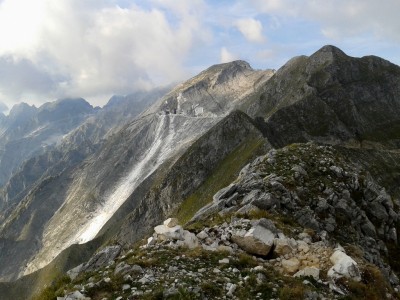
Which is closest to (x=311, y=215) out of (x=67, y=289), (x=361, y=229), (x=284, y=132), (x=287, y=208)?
(x=287, y=208)

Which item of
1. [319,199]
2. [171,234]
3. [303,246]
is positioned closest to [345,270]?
[303,246]

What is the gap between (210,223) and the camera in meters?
28.4

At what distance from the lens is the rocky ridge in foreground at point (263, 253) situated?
17688 millimetres

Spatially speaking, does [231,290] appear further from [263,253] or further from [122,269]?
[263,253]

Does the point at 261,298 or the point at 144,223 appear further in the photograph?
the point at 144,223

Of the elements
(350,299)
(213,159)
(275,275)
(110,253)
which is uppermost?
(213,159)

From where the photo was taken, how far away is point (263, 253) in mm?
23047

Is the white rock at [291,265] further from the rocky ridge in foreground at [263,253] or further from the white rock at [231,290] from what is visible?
the white rock at [231,290]

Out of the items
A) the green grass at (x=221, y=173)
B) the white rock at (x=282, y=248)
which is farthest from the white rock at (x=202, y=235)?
the green grass at (x=221, y=173)

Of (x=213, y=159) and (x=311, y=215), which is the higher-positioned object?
(x=213, y=159)

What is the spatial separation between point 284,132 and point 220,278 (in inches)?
6667

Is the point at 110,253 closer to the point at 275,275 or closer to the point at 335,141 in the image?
the point at 275,275

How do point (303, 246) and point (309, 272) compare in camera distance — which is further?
point (303, 246)

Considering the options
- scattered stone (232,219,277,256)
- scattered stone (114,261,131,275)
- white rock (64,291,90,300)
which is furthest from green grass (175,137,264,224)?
white rock (64,291,90,300)
